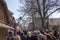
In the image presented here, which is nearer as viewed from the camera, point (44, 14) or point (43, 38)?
point (43, 38)

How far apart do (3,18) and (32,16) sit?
79.6 ft

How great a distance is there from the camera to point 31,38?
17.1 m


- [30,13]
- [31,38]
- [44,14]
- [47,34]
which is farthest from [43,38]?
[30,13]

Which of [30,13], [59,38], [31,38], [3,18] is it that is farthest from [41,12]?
[3,18]

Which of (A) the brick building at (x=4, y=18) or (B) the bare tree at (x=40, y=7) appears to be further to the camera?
(B) the bare tree at (x=40, y=7)

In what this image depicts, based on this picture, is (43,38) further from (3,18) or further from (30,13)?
(30,13)

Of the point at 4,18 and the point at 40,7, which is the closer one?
the point at 4,18

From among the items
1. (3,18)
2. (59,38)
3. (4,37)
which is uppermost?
(3,18)

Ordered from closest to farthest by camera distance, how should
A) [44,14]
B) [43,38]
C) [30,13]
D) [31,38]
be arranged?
[43,38] → [31,38] → [44,14] → [30,13]

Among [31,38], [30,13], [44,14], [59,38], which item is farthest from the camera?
[30,13]

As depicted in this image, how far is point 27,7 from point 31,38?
15.7m

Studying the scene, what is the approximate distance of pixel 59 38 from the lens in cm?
1956

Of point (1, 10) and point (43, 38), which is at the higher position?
point (1, 10)

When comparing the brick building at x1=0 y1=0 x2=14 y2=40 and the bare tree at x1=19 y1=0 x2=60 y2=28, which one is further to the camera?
the bare tree at x1=19 y1=0 x2=60 y2=28
